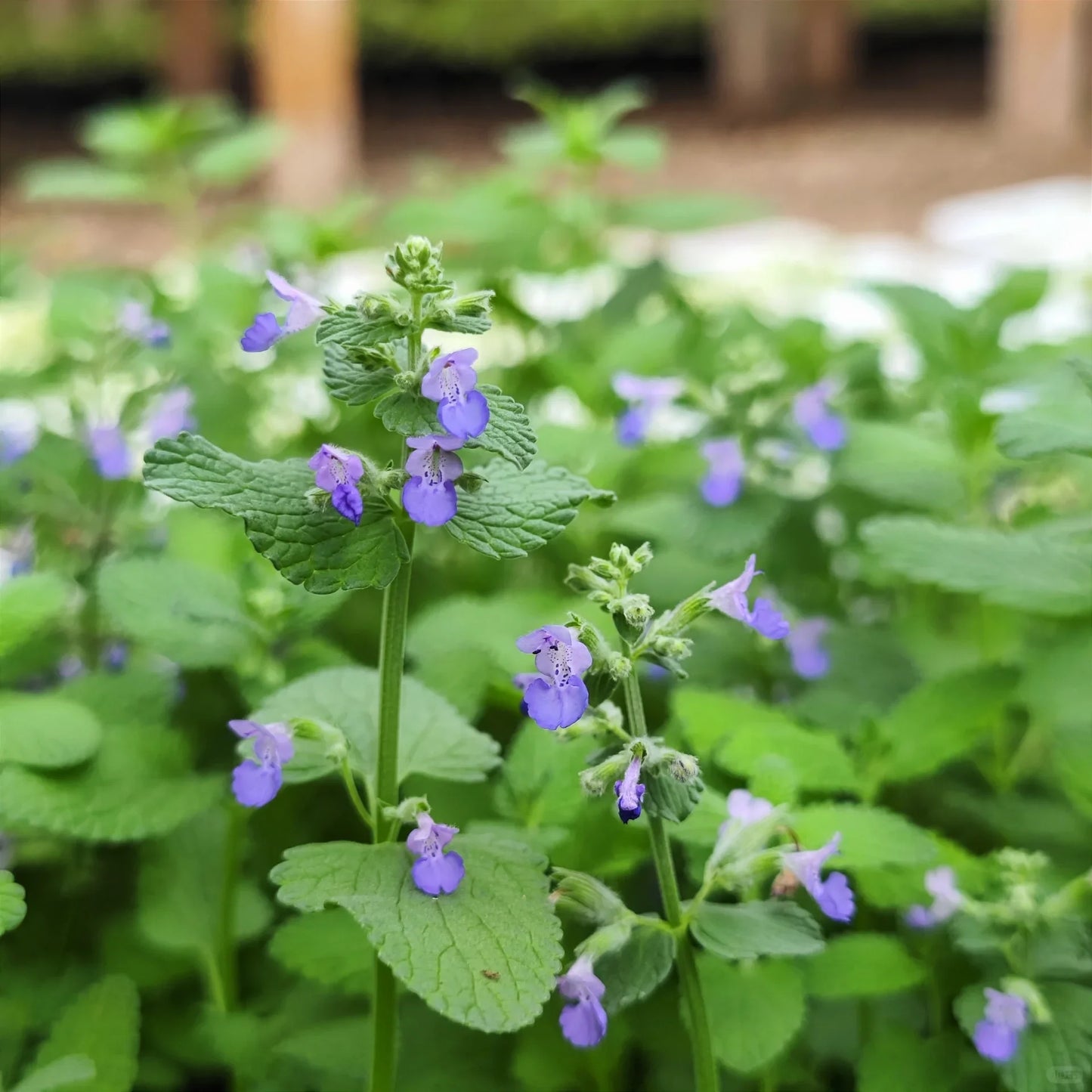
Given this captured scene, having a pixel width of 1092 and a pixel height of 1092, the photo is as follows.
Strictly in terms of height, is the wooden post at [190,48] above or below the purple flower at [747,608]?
below

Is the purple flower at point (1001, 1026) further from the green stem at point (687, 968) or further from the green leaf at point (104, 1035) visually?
the green leaf at point (104, 1035)

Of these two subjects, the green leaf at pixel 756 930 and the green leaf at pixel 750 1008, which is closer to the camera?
the green leaf at pixel 756 930

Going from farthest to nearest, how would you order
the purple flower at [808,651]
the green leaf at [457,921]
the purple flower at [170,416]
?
1. the purple flower at [170,416]
2. the purple flower at [808,651]
3. the green leaf at [457,921]

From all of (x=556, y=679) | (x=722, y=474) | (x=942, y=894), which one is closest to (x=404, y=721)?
(x=556, y=679)

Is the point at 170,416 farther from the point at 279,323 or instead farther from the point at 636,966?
the point at 636,966

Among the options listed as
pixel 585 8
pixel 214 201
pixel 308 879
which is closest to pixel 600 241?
pixel 308 879

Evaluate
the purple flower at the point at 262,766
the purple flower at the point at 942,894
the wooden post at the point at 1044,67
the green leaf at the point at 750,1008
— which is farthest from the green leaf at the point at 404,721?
the wooden post at the point at 1044,67

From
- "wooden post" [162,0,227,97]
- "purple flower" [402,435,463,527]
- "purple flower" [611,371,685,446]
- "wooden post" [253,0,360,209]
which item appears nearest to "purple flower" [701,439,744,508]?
"purple flower" [611,371,685,446]

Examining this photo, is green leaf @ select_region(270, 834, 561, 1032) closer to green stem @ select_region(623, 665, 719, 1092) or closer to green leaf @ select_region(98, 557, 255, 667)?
green stem @ select_region(623, 665, 719, 1092)
